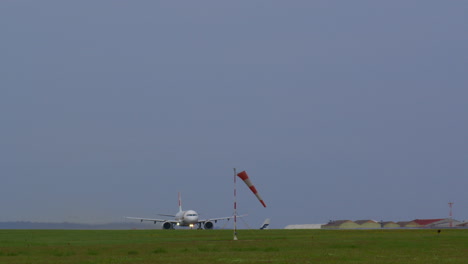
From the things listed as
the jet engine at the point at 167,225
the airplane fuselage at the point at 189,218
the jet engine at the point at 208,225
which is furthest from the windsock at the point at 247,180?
the jet engine at the point at 167,225

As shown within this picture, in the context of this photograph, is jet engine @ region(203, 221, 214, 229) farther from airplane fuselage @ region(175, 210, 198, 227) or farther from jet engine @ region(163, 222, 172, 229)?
jet engine @ region(163, 222, 172, 229)

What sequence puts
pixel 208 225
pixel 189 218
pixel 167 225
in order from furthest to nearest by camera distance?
1. pixel 167 225
2. pixel 208 225
3. pixel 189 218

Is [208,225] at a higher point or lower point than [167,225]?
lower

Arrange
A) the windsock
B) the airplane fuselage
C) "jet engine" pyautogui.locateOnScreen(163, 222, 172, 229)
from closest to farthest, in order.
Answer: the windsock < the airplane fuselage < "jet engine" pyautogui.locateOnScreen(163, 222, 172, 229)

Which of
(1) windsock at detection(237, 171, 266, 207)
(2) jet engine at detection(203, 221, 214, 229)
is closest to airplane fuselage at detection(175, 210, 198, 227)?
(2) jet engine at detection(203, 221, 214, 229)

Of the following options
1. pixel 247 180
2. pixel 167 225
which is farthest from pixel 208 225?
pixel 247 180

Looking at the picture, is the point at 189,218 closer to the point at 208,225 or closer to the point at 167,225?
the point at 208,225
